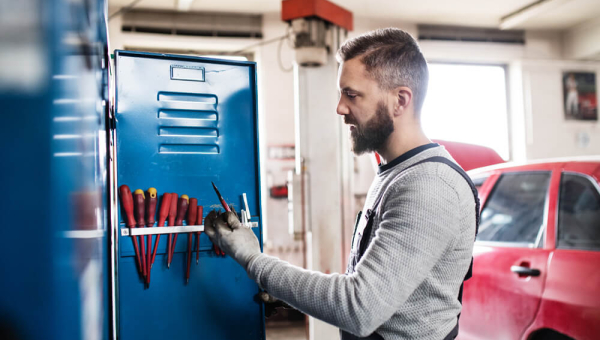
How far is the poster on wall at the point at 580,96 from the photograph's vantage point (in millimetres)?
6180

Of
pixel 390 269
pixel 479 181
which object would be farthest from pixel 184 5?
pixel 390 269

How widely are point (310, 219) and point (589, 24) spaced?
5158mm

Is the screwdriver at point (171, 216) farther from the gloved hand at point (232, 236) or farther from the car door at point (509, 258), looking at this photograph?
the car door at point (509, 258)

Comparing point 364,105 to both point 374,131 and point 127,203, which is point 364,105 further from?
point 127,203

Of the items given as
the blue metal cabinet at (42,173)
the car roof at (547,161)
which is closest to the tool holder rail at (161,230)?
the blue metal cabinet at (42,173)

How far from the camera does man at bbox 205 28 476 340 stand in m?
0.96

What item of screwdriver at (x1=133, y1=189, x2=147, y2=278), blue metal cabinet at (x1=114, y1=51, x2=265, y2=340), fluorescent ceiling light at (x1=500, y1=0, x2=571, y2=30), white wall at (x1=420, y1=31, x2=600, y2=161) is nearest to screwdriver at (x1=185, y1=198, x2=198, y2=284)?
blue metal cabinet at (x1=114, y1=51, x2=265, y2=340)

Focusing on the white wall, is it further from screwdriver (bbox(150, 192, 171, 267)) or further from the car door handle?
screwdriver (bbox(150, 192, 171, 267))

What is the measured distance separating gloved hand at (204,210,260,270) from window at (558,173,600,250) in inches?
56.4

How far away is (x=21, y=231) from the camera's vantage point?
0.38 m

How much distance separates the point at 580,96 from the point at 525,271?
522 cm

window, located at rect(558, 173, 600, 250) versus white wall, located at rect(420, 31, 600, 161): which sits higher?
white wall, located at rect(420, 31, 600, 161)

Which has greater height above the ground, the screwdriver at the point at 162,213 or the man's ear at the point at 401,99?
the man's ear at the point at 401,99

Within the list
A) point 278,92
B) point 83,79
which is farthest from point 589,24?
point 83,79
